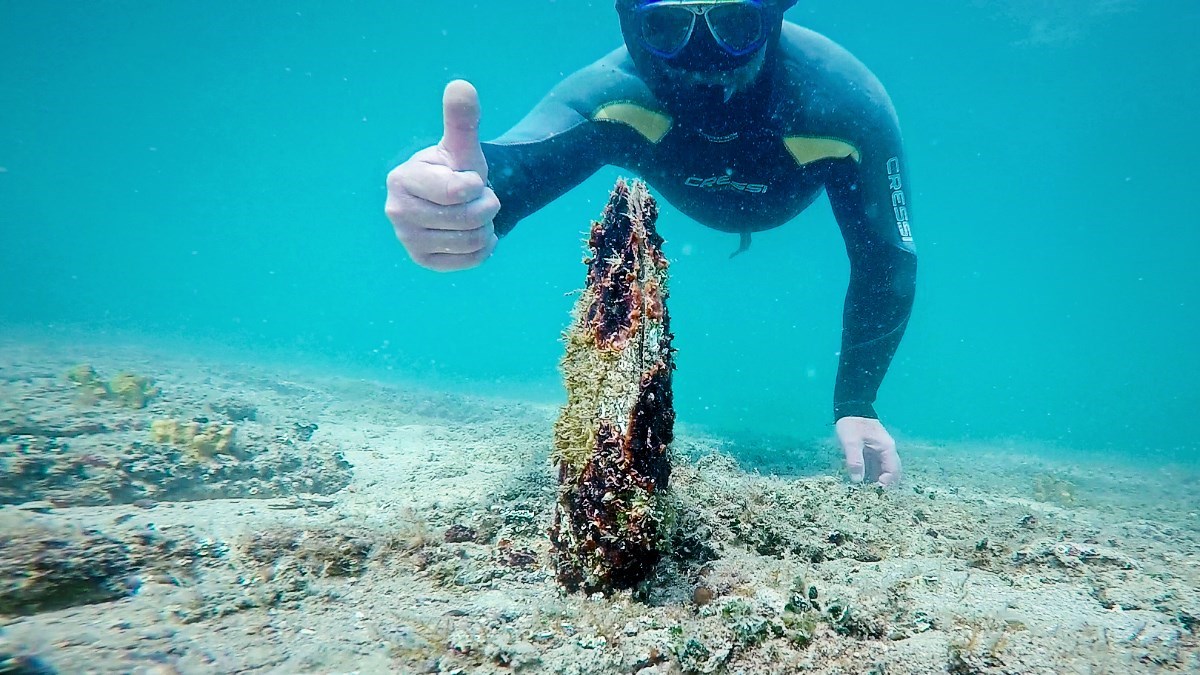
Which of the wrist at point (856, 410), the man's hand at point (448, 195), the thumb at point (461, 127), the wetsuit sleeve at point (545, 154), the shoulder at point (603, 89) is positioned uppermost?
the shoulder at point (603, 89)

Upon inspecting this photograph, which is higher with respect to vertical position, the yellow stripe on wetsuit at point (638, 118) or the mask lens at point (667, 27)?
the mask lens at point (667, 27)

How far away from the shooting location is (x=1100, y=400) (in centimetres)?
4944

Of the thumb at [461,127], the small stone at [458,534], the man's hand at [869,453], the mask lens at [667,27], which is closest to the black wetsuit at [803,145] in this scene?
the man's hand at [869,453]

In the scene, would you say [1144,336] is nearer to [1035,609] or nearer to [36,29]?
[1035,609]

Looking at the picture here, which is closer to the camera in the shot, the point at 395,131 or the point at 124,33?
the point at 124,33

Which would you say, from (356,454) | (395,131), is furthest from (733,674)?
(395,131)

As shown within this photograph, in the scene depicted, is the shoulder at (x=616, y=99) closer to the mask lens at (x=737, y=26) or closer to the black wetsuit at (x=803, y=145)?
the black wetsuit at (x=803, y=145)

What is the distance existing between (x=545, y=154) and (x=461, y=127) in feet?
4.94

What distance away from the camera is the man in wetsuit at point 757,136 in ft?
13.8

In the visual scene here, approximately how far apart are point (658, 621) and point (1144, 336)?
107604mm

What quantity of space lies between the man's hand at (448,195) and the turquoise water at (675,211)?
25 cm

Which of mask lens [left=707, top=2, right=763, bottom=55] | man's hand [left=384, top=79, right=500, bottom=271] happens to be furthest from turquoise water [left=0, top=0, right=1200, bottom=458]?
mask lens [left=707, top=2, right=763, bottom=55]

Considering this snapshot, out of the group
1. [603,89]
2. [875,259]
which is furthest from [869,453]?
[603,89]

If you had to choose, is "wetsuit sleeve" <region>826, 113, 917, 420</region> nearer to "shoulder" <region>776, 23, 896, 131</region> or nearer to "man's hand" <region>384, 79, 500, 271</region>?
Result: "shoulder" <region>776, 23, 896, 131</region>
